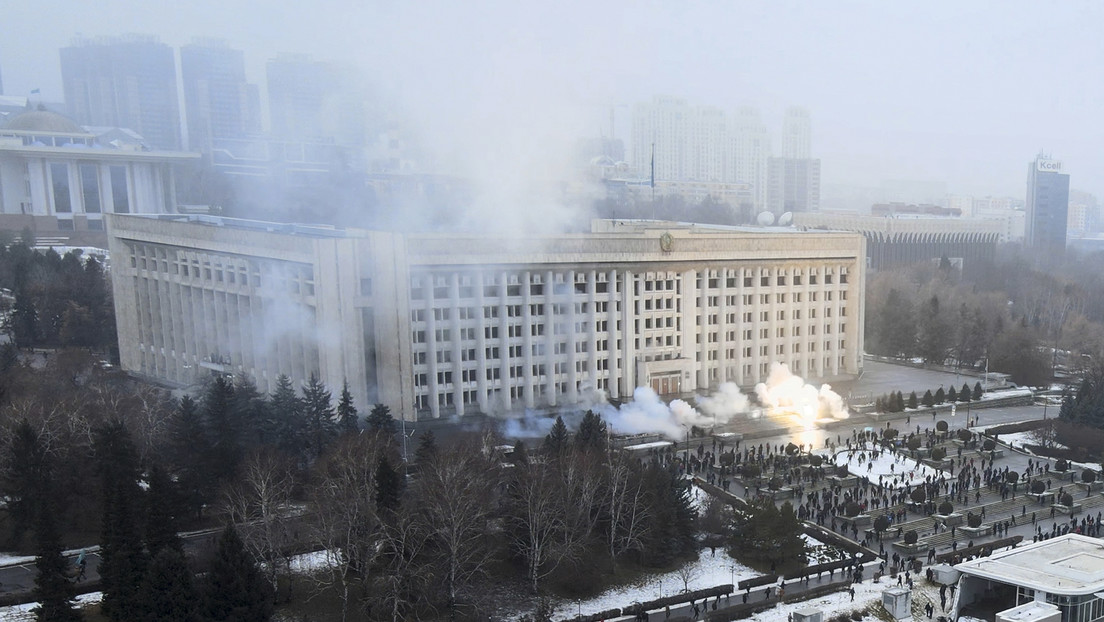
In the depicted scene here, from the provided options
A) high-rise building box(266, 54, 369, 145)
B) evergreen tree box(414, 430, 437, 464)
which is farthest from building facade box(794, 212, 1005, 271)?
evergreen tree box(414, 430, 437, 464)

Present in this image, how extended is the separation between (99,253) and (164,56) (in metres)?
19.8

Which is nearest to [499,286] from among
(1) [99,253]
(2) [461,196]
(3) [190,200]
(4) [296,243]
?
(2) [461,196]

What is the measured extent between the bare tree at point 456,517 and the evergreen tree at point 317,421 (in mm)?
8097

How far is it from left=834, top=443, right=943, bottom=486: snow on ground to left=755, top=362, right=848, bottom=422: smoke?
20.6ft

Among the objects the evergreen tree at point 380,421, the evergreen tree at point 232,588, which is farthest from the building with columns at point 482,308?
the evergreen tree at point 232,588

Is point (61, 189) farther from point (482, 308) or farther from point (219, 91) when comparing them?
point (482, 308)

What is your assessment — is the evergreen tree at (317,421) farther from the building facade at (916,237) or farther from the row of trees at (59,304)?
the building facade at (916,237)

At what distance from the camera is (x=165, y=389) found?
4581 cm

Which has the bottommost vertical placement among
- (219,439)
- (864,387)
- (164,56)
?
(864,387)

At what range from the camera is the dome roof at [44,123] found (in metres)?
82.3

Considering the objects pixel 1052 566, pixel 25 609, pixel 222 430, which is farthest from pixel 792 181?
pixel 25 609

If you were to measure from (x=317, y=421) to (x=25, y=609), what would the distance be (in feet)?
42.0

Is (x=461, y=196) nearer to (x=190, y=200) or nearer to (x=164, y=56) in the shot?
(x=164, y=56)

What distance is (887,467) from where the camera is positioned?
3634cm
